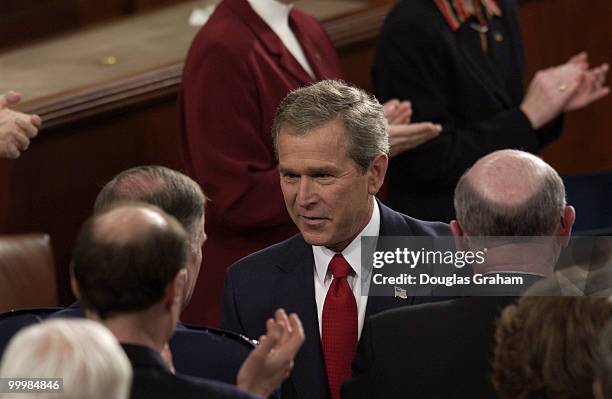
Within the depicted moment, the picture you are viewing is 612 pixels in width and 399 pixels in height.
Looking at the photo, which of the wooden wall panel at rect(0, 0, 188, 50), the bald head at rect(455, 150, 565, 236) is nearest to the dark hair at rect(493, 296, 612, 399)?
the bald head at rect(455, 150, 565, 236)

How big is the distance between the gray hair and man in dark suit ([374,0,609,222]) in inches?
42.4

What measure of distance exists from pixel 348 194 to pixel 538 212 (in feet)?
1.61

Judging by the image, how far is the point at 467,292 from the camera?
275 cm

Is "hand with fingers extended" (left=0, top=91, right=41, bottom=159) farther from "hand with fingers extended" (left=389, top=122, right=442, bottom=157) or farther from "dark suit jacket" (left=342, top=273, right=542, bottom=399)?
"dark suit jacket" (left=342, top=273, right=542, bottom=399)

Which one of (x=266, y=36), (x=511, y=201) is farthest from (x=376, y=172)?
(x=266, y=36)

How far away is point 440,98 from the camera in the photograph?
13.7 feet

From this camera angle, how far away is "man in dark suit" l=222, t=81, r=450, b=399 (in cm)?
300

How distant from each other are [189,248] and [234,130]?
1268mm

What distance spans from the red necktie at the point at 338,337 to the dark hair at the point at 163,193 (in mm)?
408

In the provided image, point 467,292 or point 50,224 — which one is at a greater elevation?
point 467,292

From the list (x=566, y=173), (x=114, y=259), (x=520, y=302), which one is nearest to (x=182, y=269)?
(x=114, y=259)

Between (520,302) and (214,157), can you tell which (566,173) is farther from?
(520,302)

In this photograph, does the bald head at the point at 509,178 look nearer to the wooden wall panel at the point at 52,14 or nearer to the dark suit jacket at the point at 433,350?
the dark suit jacket at the point at 433,350

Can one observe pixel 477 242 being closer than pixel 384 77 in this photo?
Yes
